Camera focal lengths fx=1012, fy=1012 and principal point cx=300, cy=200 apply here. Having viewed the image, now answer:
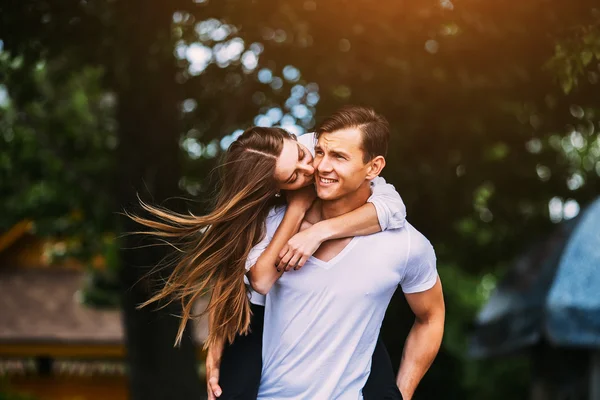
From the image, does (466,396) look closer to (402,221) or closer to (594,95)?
(594,95)

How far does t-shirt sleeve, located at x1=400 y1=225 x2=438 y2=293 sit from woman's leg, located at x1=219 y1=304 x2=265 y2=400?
61cm

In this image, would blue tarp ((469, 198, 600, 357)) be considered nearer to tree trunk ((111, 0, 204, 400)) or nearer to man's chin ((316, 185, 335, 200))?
tree trunk ((111, 0, 204, 400))

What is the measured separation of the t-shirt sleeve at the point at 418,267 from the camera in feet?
12.9

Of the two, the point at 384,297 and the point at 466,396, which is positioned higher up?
the point at 384,297

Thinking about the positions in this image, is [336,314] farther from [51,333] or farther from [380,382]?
[51,333]

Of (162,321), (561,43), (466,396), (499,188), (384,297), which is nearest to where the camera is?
(384,297)

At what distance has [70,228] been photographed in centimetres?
1484

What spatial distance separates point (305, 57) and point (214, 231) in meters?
5.89

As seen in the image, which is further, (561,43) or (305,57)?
(305,57)

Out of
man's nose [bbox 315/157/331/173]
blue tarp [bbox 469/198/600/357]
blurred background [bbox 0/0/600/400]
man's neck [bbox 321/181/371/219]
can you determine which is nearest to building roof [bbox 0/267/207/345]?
blurred background [bbox 0/0/600/400]

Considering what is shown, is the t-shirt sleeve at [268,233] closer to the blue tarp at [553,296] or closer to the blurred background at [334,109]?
the blurred background at [334,109]

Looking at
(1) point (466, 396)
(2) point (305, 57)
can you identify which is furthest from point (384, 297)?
(1) point (466, 396)

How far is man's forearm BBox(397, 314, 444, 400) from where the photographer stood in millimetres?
4137

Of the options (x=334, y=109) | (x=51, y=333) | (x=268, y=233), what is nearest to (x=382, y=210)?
(x=268, y=233)
